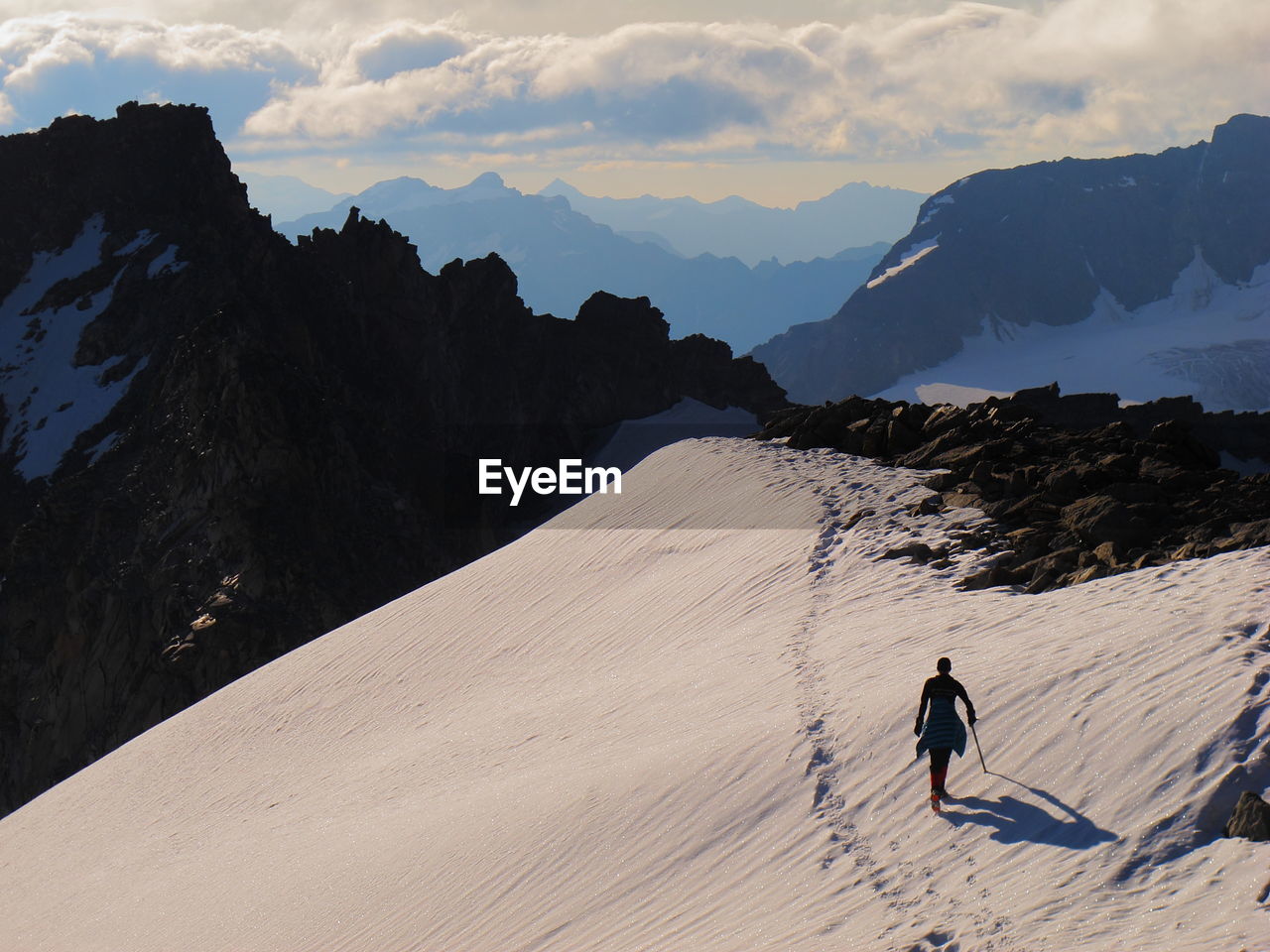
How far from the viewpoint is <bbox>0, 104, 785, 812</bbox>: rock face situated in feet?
122

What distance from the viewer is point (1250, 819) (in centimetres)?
895

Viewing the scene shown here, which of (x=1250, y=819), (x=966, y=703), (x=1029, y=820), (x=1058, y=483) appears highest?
(x=1058, y=483)

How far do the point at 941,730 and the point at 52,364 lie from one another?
5026cm

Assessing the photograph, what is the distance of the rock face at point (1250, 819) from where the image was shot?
349 inches

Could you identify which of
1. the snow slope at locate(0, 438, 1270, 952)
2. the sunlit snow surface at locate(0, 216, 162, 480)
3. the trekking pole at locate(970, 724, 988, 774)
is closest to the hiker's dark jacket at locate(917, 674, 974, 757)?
the trekking pole at locate(970, 724, 988, 774)

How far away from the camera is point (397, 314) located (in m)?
67.2

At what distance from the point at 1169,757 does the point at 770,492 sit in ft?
51.0

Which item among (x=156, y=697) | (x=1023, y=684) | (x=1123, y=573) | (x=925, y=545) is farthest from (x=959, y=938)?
(x=156, y=697)

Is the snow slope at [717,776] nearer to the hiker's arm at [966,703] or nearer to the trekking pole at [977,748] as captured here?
the trekking pole at [977,748]

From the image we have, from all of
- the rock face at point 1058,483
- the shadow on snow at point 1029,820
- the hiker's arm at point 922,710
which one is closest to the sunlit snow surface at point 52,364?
the rock face at point 1058,483

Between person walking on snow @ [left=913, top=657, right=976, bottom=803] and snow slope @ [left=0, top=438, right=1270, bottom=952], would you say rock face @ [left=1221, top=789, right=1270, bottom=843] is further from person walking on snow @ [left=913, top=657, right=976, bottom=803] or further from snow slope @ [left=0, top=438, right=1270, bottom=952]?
person walking on snow @ [left=913, top=657, right=976, bottom=803]

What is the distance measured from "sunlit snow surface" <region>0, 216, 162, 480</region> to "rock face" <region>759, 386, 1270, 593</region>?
29.9m

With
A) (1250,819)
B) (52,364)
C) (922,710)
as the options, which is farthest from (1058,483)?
(52,364)

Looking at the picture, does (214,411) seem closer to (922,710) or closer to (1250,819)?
(922,710)
